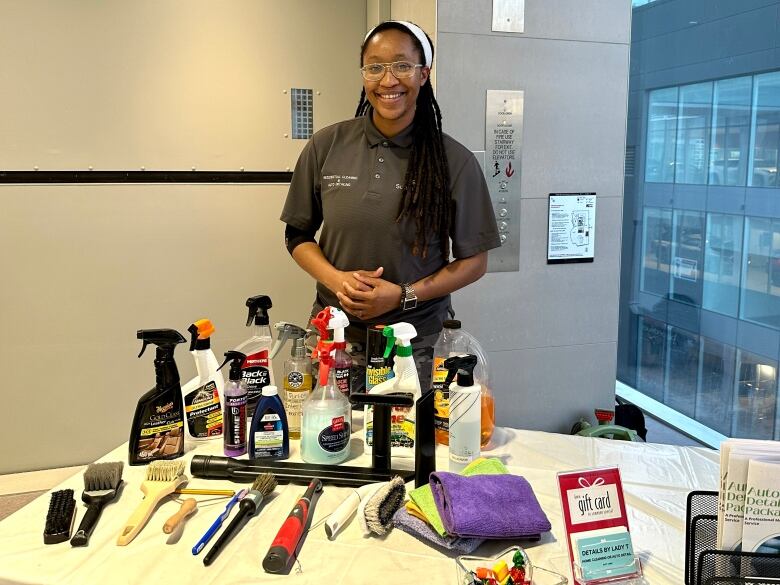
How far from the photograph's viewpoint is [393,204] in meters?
2.00

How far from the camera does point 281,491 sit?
4.33 ft

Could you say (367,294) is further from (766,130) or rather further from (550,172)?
(766,130)

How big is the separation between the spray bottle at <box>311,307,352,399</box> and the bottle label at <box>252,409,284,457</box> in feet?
0.52

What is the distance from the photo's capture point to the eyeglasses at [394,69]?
1.93 meters

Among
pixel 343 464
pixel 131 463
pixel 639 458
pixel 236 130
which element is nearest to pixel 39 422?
pixel 236 130

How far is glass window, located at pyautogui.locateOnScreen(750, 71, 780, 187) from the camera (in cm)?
272

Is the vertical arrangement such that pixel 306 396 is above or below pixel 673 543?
above

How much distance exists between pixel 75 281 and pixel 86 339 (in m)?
0.26

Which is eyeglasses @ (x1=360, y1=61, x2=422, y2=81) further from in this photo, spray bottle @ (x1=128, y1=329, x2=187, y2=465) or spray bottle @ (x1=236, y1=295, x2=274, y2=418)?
spray bottle @ (x1=128, y1=329, x2=187, y2=465)

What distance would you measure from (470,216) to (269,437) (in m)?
0.97

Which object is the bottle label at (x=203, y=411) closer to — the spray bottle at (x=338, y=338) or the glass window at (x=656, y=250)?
the spray bottle at (x=338, y=338)

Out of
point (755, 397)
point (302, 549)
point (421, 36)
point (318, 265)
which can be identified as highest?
point (421, 36)

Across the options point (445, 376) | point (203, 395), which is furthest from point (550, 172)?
point (203, 395)

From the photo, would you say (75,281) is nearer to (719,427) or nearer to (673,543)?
(673,543)
